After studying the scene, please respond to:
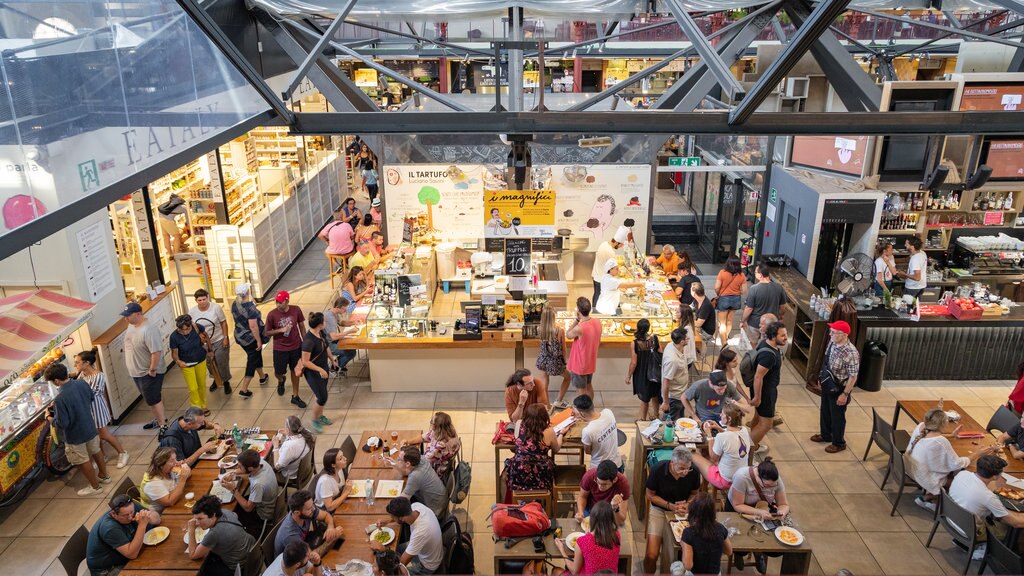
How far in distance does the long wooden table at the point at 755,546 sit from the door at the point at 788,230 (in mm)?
6342

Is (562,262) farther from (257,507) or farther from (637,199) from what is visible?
(257,507)

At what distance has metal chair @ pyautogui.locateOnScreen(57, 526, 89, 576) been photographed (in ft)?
17.1

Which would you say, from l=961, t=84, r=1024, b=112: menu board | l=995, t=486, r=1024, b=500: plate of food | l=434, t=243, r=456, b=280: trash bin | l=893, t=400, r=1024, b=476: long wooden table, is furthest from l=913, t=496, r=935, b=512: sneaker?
l=434, t=243, r=456, b=280: trash bin

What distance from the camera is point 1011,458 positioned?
621cm

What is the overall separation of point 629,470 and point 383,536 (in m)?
2.92

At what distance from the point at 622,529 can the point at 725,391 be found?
1710 mm

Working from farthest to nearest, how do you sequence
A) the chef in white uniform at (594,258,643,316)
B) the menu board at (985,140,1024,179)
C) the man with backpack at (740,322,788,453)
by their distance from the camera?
the menu board at (985,140,1024,179), the chef in white uniform at (594,258,643,316), the man with backpack at (740,322,788,453)

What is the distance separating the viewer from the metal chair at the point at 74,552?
5219 mm

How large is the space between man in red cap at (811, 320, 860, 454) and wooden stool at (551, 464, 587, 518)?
281cm

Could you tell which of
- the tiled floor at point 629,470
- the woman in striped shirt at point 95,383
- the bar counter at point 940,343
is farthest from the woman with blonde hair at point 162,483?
the bar counter at point 940,343

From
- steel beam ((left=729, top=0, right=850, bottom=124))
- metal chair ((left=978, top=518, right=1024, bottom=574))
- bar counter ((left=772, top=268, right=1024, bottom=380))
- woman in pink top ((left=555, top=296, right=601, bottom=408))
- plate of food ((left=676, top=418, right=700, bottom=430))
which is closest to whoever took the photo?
steel beam ((left=729, top=0, right=850, bottom=124))

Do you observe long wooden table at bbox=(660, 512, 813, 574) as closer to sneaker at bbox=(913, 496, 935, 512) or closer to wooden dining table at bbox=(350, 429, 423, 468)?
sneaker at bbox=(913, 496, 935, 512)

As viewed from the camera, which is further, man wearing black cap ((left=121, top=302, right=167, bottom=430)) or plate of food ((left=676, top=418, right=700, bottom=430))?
man wearing black cap ((left=121, top=302, right=167, bottom=430))

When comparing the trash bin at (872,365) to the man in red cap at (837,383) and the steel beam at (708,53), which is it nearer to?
the man in red cap at (837,383)
